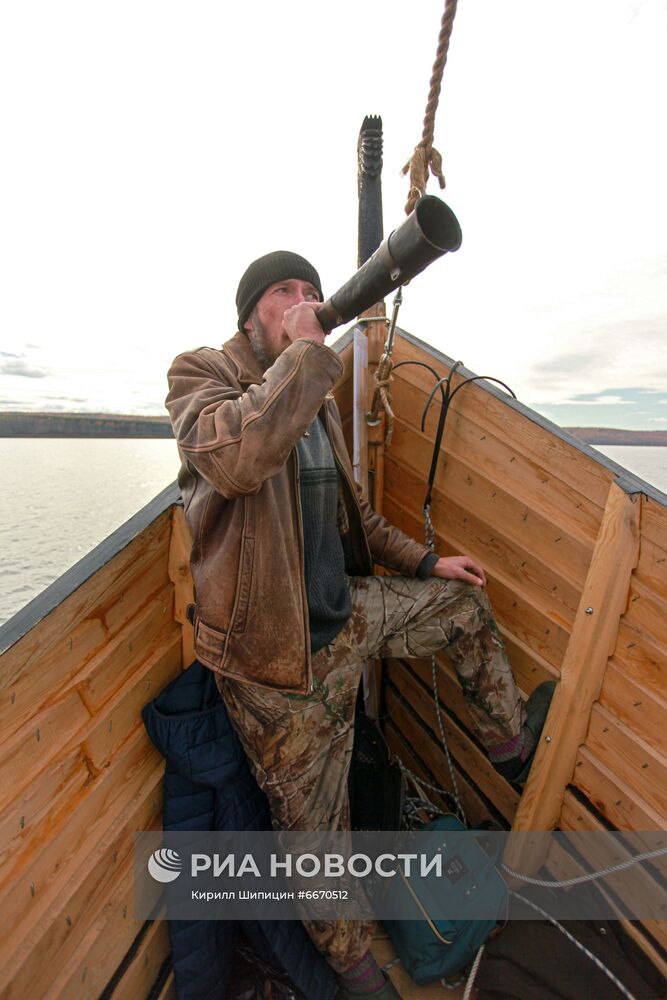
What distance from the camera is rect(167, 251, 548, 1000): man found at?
1.22 m

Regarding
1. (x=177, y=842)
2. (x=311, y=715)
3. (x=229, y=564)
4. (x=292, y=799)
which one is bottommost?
(x=177, y=842)

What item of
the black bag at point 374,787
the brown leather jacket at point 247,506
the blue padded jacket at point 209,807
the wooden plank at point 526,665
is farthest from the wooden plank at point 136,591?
the wooden plank at point 526,665

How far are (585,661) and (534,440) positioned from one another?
29.0 inches

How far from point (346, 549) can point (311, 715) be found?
656 millimetres

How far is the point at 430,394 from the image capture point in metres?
2.06

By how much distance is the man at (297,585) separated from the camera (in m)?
1.22

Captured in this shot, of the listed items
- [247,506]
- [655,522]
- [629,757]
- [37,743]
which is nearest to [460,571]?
[655,522]

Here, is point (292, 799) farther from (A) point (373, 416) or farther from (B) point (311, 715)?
(A) point (373, 416)

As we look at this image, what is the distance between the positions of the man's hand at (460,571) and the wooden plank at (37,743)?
1.21m

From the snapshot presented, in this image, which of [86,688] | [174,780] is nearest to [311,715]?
[174,780]

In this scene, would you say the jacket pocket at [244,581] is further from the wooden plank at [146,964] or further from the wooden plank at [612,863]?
the wooden plank at [612,863]

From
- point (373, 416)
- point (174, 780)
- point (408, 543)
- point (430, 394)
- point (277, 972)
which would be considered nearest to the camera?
point (174, 780)

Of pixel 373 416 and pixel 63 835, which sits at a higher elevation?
pixel 373 416

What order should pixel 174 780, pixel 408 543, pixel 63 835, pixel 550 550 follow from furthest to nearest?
pixel 408 543 → pixel 550 550 → pixel 174 780 → pixel 63 835
